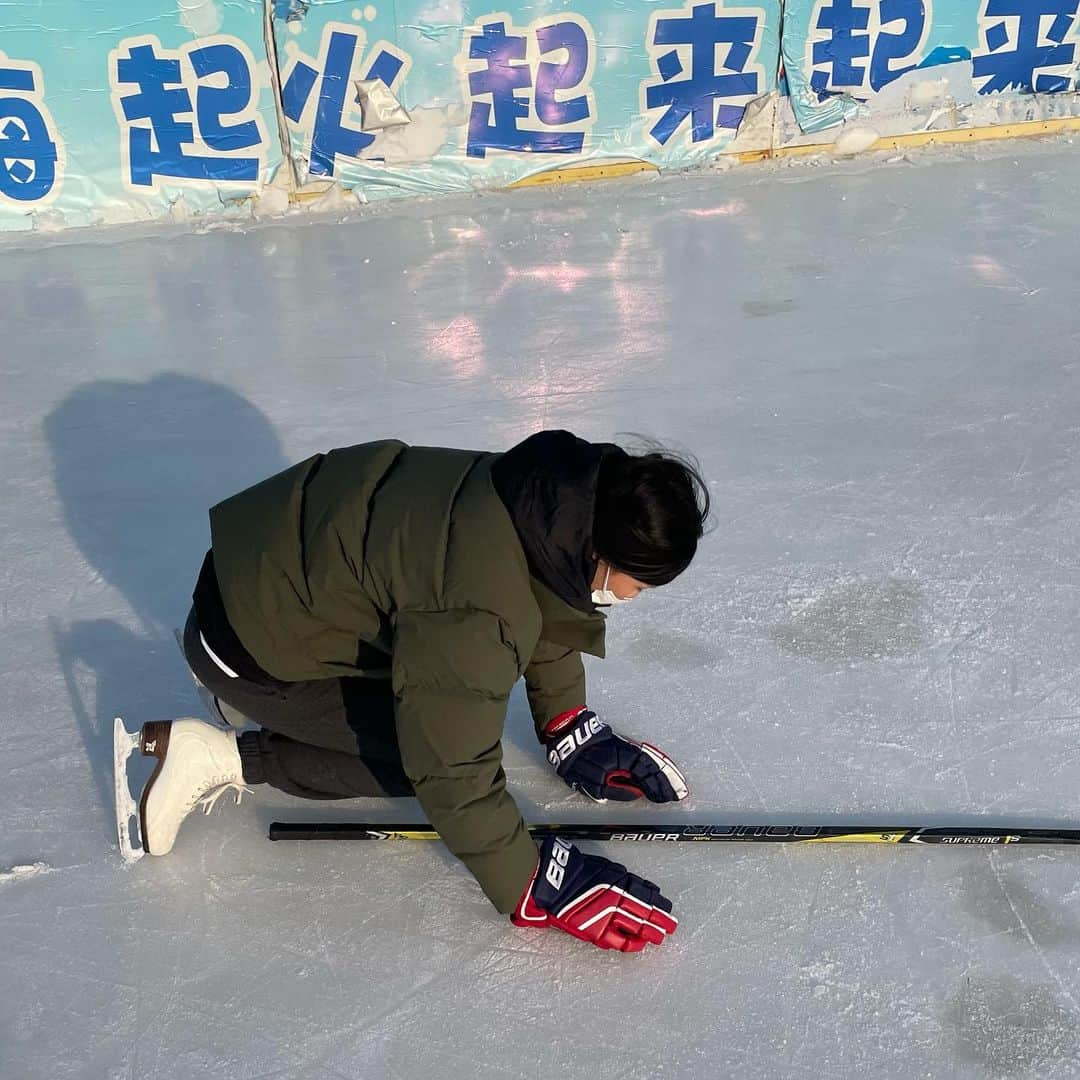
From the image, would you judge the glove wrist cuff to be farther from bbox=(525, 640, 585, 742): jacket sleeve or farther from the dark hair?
the dark hair

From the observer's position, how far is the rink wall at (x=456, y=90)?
4.71 meters

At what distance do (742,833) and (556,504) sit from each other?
2.47 ft

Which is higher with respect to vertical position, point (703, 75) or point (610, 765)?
point (703, 75)

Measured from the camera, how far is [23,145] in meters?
4.73

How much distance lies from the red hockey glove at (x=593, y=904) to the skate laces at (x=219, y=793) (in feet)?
1.83

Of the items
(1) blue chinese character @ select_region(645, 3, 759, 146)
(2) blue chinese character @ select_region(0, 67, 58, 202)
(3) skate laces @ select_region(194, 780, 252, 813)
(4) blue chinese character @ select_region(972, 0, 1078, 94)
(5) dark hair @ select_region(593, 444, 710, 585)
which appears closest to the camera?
(5) dark hair @ select_region(593, 444, 710, 585)

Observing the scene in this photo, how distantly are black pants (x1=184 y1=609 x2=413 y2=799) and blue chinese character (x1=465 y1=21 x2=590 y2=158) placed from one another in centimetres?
352

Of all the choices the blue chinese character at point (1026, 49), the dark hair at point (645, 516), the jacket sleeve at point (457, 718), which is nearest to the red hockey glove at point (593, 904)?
the jacket sleeve at point (457, 718)

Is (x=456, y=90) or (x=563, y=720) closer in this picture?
(x=563, y=720)

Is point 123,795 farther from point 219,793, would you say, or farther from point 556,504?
point 556,504

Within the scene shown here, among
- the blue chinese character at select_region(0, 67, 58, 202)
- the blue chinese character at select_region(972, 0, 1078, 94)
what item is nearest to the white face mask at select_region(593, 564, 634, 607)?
the blue chinese character at select_region(0, 67, 58, 202)

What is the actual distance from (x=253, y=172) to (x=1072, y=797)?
4.01 m

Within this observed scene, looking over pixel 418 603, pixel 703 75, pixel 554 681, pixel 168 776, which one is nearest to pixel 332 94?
pixel 703 75

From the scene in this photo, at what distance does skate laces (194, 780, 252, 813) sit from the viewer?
80.3 inches
